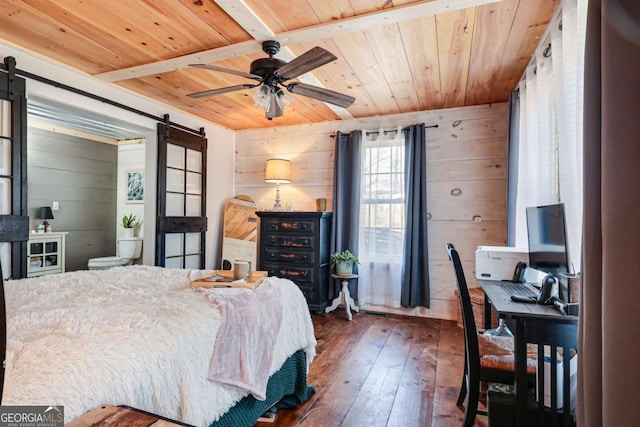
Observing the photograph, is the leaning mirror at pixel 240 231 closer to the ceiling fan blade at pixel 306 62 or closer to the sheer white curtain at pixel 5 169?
the sheer white curtain at pixel 5 169

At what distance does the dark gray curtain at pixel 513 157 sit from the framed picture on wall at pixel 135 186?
509 centimetres

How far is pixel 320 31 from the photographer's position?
2.17 meters

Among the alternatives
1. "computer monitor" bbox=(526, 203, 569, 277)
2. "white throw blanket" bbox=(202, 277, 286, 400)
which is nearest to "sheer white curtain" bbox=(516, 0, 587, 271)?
"computer monitor" bbox=(526, 203, 569, 277)

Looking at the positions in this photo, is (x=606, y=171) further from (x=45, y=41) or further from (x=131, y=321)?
(x=45, y=41)

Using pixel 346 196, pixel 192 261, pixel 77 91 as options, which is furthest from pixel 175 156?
pixel 346 196

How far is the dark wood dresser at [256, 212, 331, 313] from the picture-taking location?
3.86 m

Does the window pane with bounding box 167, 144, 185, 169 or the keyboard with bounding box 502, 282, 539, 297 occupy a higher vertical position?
the window pane with bounding box 167, 144, 185, 169

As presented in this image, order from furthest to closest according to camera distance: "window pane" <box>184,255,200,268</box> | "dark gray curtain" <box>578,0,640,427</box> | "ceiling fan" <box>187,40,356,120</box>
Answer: "window pane" <box>184,255,200,268</box> < "ceiling fan" <box>187,40,356,120</box> < "dark gray curtain" <box>578,0,640,427</box>

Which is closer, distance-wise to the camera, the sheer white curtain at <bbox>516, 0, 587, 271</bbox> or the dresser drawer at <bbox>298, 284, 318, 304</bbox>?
the sheer white curtain at <bbox>516, 0, 587, 271</bbox>

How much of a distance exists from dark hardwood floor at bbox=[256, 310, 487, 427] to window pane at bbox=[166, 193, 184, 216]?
1.99 m

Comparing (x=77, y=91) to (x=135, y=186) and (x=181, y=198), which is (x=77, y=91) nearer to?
(x=181, y=198)

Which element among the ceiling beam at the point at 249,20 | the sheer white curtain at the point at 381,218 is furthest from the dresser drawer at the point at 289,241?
the ceiling beam at the point at 249,20

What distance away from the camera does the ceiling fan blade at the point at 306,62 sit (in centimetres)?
186

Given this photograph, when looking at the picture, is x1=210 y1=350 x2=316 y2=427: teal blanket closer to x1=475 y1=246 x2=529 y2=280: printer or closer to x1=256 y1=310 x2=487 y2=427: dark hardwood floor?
x1=256 y1=310 x2=487 y2=427: dark hardwood floor
